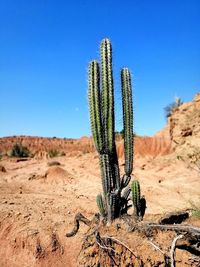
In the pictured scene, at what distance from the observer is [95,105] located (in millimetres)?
5105

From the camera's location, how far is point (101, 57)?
5.28 meters

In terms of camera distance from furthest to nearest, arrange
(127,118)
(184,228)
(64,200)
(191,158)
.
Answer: (191,158) < (64,200) < (127,118) < (184,228)

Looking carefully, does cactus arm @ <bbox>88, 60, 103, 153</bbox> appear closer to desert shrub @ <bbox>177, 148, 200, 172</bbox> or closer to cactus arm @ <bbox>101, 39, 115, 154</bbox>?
cactus arm @ <bbox>101, 39, 115, 154</bbox>

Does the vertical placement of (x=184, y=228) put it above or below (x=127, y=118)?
below

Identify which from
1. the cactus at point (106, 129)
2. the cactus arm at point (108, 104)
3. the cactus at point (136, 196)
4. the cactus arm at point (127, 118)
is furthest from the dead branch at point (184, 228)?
the cactus arm at point (108, 104)

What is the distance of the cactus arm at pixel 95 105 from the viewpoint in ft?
16.6

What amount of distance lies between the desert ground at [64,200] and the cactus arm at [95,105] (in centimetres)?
148

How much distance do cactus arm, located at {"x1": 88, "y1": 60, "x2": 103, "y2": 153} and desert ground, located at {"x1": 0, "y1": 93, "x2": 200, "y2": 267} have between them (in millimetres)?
1484

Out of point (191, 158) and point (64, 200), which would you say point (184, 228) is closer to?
point (64, 200)

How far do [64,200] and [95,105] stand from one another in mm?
3779

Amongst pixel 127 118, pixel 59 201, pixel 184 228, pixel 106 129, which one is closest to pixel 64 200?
pixel 59 201

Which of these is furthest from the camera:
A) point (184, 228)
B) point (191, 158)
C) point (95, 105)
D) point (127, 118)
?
point (191, 158)

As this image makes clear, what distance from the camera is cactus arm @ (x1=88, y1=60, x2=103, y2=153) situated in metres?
5.05

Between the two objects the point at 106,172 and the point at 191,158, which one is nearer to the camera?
the point at 106,172
